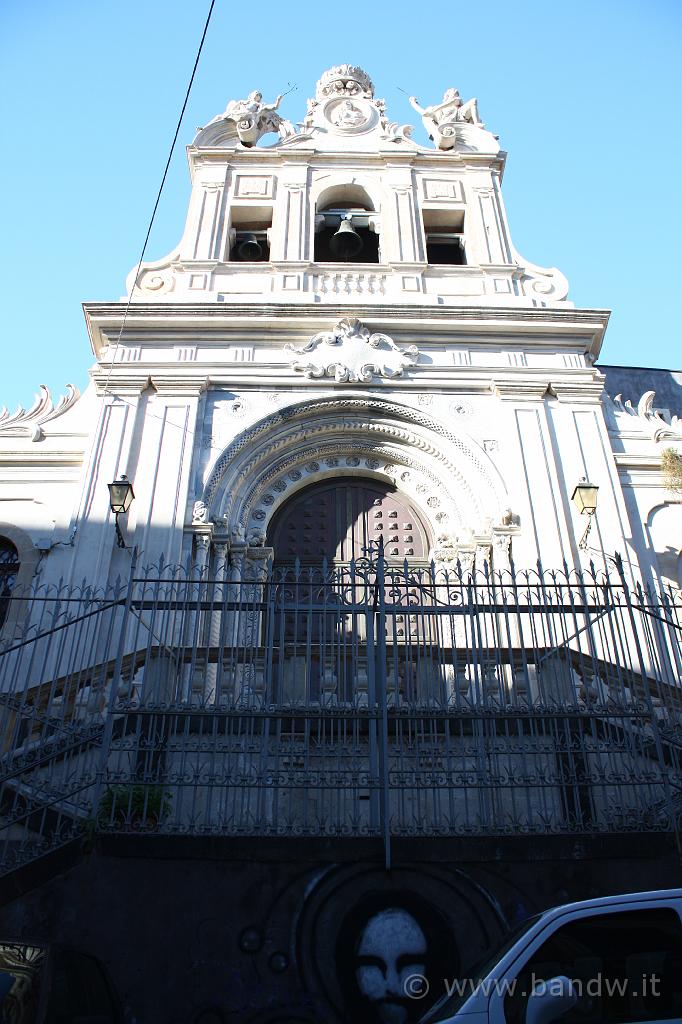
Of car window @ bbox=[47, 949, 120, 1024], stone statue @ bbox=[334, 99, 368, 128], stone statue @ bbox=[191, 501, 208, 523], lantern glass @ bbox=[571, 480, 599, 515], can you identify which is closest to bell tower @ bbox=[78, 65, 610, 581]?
stone statue @ bbox=[191, 501, 208, 523]

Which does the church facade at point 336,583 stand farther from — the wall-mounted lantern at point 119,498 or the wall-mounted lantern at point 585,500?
the wall-mounted lantern at point 119,498

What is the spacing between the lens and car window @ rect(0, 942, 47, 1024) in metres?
4.70

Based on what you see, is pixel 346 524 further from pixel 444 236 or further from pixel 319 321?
pixel 444 236

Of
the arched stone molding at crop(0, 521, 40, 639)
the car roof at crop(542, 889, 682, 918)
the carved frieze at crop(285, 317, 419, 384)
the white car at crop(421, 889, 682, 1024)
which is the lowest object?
the white car at crop(421, 889, 682, 1024)

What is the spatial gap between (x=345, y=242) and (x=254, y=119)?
399 cm

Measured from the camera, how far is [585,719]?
796 cm

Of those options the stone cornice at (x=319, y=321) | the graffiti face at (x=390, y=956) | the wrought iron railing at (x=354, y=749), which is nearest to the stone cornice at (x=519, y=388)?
the stone cornice at (x=319, y=321)

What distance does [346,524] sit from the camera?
1308cm

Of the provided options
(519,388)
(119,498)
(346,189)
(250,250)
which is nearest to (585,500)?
(519,388)

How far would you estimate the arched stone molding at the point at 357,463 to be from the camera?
1255 centimetres

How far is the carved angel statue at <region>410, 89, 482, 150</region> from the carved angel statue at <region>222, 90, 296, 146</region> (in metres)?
2.81

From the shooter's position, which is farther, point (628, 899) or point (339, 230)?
point (339, 230)

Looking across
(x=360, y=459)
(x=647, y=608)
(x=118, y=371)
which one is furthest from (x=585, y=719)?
(x=118, y=371)

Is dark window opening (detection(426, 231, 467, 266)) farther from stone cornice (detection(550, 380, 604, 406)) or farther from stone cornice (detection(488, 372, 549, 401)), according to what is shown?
stone cornice (detection(550, 380, 604, 406))
